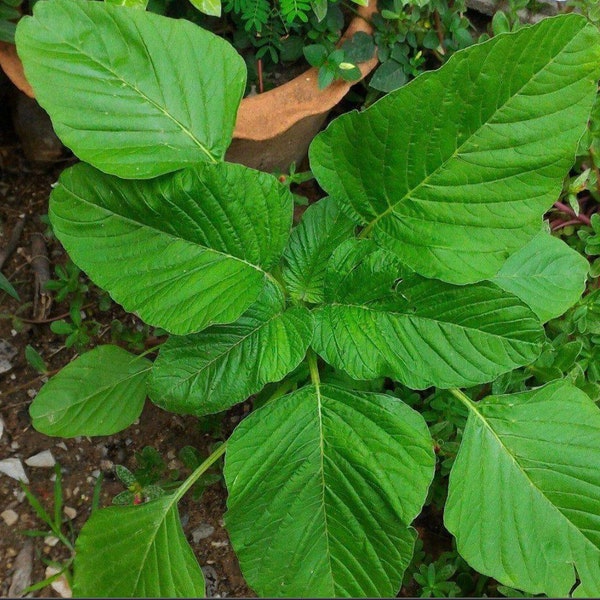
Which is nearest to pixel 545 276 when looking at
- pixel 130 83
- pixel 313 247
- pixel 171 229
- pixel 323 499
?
pixel 313 247

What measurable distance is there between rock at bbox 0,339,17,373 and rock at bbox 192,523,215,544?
59cm

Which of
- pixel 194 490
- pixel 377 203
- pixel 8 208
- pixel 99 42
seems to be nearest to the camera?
pixel 99 42

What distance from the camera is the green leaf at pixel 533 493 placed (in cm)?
114

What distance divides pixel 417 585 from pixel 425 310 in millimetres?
785

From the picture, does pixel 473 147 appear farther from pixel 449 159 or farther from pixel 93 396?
pixel 93 396

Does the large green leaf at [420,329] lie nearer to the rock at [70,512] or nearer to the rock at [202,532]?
the rock at [202,532]

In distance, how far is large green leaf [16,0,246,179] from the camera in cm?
102

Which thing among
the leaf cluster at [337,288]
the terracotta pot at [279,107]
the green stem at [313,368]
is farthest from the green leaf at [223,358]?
the terracotta pot at [279,107]

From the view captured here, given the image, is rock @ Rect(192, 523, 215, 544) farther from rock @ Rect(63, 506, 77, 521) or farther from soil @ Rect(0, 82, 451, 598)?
rock @ Rect(63, 506, 77, 521)

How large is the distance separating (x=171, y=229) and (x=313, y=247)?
28cm

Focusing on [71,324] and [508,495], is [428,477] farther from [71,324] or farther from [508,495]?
[71,324]

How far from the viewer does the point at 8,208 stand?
1.66 m

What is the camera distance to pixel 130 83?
42.4 inches

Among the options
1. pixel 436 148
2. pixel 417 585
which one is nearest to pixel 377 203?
pixel 436 148
